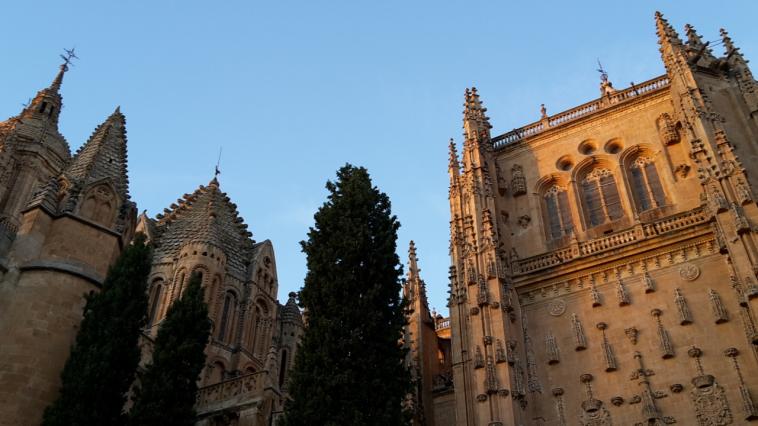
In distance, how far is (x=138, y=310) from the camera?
59.8 feet

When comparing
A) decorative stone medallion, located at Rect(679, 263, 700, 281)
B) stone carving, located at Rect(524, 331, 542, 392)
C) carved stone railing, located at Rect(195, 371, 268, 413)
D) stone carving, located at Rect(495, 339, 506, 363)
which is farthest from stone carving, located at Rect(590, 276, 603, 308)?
carved stone railing, located at Rect(195, 371, 268, 413)

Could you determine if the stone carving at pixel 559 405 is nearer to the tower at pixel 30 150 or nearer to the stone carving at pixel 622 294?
the stone carving at pixel 622 294

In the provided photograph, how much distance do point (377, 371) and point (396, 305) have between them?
2192 mm

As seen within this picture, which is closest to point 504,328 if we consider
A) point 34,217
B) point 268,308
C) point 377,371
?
point 377,371

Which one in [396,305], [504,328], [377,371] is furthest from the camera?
[504,328]

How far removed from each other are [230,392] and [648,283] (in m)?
12.5

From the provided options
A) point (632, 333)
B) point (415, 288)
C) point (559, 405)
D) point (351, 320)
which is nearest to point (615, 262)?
point (632, 333)

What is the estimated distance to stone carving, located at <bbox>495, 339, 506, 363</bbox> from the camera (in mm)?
20594

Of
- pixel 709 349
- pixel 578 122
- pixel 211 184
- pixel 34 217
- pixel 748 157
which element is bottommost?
pixel 709 349

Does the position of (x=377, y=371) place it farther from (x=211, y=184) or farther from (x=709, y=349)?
(x=211, y=184)

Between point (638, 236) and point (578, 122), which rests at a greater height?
point (578, 122)

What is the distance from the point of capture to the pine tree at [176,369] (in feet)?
54.3

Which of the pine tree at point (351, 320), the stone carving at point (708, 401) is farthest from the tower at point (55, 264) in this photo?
the stone carving at point (708, 401)

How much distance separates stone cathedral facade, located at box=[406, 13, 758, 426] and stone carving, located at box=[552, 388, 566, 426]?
0.05m
